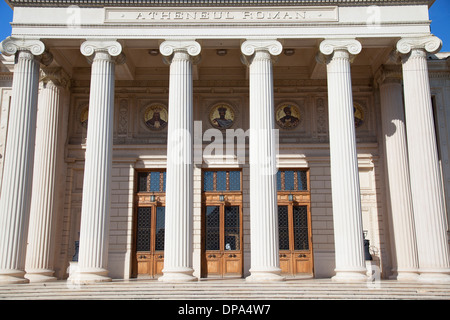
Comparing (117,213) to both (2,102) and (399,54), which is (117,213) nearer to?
(2,102)

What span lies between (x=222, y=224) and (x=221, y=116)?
4681mm

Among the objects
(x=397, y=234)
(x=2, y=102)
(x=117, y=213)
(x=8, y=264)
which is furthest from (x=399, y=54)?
(x=2, y=102)

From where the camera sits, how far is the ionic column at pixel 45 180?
18281 millimetres

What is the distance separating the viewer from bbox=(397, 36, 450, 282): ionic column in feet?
51.6

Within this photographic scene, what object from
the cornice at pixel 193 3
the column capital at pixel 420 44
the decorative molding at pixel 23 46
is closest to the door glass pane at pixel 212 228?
the cornice at pixel 193 3

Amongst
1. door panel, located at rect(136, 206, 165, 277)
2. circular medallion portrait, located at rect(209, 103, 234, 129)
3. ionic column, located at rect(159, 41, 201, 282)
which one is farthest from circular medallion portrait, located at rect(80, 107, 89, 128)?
ionic column, located at rect(159, 41, 201, 282)

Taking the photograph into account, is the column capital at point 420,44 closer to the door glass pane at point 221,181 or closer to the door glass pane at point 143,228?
the door glass pane at point 221,181

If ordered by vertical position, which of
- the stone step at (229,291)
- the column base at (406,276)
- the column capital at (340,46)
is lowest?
the stone step at (229,291)

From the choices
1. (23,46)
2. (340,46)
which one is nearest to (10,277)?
(23,46)

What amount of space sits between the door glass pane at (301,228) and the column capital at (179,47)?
7.90 metres

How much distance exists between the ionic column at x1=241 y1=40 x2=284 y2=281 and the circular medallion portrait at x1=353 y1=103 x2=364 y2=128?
5.93 m

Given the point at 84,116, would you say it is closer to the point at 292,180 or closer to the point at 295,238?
the point at 292,180

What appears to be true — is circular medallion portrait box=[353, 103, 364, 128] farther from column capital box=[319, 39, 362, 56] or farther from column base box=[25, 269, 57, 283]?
column base box=[25, 269, 57, 283]

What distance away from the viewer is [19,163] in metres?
16.3
